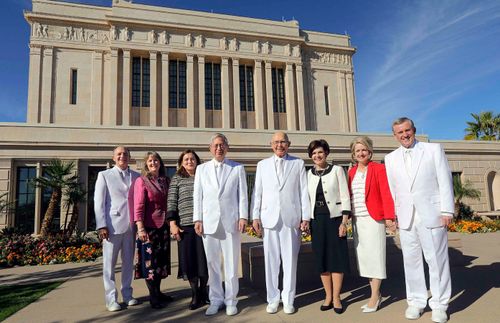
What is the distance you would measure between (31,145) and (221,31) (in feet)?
64.6

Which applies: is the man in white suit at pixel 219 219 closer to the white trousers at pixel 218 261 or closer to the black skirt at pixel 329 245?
the white trousers at pixel 218 261

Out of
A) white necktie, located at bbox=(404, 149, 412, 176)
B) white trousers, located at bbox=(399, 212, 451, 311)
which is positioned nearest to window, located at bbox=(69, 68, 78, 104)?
white necktie, located at bbox=(404, 149, 412, 176)

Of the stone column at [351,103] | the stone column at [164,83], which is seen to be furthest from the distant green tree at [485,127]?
the stone column at [164,83]

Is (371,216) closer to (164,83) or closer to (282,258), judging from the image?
(282,258)

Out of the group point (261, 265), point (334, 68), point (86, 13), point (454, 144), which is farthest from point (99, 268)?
point (334, 68)

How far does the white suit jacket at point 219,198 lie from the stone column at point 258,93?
84.1ft

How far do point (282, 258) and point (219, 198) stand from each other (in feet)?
3.61

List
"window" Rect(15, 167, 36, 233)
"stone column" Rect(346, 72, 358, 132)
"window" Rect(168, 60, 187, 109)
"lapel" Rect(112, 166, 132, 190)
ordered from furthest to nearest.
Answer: "stone column" Rect(346, 72, 358, 132) < "window" Rect(168, 60, 187, 109) < "window" Rect(15, 167, 36, 233) < "lapel" Rect(112, 166, 132, 190)

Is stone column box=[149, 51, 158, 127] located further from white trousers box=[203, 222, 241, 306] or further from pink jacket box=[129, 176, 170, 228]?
white trousers box=[203, 222, 241, 306]

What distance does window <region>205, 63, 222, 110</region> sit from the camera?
2970 centimetres

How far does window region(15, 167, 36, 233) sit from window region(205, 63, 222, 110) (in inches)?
671

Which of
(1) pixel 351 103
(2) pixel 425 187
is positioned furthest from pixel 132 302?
(1) pixel 351 103

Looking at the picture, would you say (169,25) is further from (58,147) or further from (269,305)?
(269,305)

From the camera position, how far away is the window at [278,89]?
31.4 metres
